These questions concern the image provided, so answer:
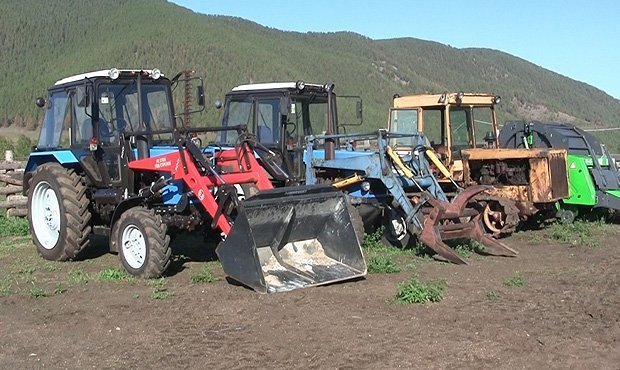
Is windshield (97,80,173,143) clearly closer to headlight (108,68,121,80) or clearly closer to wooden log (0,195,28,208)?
headlight (108,68,121,80)

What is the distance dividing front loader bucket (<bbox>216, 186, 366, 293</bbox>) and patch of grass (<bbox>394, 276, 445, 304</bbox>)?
0.86 metres

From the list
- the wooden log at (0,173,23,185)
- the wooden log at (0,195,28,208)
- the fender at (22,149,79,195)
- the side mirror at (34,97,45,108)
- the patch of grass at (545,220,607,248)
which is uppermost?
the side mirror at (34,97,45,108)

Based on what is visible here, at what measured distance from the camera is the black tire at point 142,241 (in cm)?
838

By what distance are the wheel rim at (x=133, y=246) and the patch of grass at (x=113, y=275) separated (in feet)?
0.48

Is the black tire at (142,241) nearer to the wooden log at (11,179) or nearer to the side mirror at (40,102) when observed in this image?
the side mirror at (40,102)

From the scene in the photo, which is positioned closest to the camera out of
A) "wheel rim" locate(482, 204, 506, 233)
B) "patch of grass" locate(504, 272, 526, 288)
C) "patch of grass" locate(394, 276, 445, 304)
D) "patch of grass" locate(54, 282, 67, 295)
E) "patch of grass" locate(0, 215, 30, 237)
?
"patch of grass" locate(394, 276, 445, 304)

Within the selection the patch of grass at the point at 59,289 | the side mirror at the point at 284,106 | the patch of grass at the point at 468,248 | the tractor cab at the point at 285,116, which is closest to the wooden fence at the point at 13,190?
the tractor cab at the point at 285,116

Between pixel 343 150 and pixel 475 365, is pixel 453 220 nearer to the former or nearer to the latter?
pixel 343 150

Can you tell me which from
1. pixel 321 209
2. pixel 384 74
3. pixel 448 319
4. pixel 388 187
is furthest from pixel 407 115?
pixel 384 74


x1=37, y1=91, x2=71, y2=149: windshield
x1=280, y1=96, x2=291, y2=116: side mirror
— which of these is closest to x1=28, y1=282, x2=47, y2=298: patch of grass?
x1=37, y1=91, x2=71, y2=149: windshield

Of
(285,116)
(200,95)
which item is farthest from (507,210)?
(200,95)

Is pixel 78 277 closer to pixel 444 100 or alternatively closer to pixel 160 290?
pixel 160 290

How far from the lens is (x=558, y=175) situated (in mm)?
11898

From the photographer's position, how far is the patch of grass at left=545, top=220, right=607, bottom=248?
1120cm
